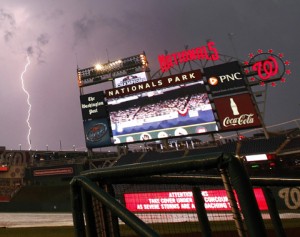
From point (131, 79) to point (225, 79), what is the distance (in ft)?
39.0

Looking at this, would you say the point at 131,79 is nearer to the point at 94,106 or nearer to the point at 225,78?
the point at 94,106

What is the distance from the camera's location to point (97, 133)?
28.6 m

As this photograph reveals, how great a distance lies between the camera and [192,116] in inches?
982

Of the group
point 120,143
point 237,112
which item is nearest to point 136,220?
point 237,112

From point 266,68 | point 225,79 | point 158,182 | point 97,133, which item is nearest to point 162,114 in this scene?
point 225,79

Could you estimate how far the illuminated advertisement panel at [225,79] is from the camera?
80.8 ft

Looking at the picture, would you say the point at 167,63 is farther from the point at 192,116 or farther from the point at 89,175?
the point at 89,175

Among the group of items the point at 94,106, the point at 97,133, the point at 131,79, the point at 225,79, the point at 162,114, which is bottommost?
the point at 162,114

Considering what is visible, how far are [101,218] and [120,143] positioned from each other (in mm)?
25415

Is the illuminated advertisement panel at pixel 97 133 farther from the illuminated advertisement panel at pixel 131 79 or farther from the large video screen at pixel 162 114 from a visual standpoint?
the illuminated advertisement panel at pixel 131 79

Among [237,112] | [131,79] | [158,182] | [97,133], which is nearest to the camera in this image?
[158,182]

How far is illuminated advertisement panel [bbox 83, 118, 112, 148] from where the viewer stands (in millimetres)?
28125

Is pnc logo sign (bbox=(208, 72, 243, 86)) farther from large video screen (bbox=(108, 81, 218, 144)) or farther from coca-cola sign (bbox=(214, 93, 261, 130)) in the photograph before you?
coca-cola sign (bbox=(214, 93, 261, 130))

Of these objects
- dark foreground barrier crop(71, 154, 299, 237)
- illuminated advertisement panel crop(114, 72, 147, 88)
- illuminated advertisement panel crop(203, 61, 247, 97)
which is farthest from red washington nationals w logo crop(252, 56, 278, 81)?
dark foreground barrier crop(71, 154, 299, 237)
